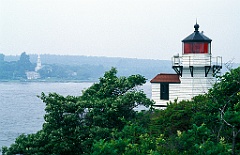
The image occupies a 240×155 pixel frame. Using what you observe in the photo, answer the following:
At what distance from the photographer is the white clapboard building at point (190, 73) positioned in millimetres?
28891

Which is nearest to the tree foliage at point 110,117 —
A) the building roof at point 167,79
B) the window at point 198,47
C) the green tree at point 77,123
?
the green tree at point 77,123

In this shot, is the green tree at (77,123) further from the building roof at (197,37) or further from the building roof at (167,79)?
the building roof at (197,37)

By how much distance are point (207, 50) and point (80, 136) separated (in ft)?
49.1

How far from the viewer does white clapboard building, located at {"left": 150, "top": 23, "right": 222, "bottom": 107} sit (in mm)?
28891

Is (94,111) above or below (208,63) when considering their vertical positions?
below

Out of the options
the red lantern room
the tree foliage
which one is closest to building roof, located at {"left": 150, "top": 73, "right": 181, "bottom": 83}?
the red lantern room

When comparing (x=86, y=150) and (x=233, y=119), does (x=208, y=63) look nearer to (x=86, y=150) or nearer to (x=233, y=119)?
(x=86, y=150)

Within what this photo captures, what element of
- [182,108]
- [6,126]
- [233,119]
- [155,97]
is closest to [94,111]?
[182,108]

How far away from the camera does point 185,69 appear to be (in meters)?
29.2

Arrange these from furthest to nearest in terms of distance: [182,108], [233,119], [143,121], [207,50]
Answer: [207,50] < [182,108] < [143,121] < [233,119]

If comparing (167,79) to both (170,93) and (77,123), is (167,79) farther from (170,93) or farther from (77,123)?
(77,123)

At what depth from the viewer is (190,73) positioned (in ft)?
95.6

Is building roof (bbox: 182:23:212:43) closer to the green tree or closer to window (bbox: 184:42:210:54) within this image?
window (bbox: 184:42:210:54)

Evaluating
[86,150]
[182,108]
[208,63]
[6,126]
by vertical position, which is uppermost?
[208,63]
